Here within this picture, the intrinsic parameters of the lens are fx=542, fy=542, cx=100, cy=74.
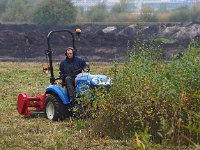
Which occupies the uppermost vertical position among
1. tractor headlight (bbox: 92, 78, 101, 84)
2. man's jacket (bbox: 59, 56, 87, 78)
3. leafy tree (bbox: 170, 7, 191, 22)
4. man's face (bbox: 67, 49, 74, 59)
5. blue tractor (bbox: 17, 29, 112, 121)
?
man's face (bbox: 67, 49, 74, 59)

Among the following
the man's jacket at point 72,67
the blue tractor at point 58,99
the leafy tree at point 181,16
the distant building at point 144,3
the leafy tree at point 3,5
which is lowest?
the leafy tree at point 181,16

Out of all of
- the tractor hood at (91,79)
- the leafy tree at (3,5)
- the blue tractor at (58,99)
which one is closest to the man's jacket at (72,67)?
the blue tractor at (58,99)

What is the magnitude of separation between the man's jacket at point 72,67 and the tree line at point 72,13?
38164 mm

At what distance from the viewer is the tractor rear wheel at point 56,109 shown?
11047 millimetres

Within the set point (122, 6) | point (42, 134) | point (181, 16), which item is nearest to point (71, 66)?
point (42, 134)

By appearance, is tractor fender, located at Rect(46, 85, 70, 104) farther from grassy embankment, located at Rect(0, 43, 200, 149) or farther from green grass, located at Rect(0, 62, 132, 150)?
grassy embankment, located at Rect(0, 43, 200, 149)

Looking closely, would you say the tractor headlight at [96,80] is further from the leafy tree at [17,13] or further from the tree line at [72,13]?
the leafy tree at [17,13]

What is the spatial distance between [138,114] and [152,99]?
328 millimetres

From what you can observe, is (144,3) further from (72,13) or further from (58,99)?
(58,99)

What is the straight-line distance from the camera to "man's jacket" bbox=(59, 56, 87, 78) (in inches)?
449

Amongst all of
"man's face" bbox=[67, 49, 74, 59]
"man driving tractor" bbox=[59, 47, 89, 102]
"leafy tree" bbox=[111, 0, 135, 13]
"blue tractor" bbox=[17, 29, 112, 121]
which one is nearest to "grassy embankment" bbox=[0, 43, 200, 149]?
"blue tractor" bbox=[17, 29, 112, 121]

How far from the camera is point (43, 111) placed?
12.0 m

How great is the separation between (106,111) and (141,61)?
1.06 metres

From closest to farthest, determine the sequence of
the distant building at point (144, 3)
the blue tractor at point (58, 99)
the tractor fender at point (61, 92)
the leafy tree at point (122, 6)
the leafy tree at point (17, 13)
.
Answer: the blue tractor at point (58, 99) < the tractor fender at point (61, 92) < the leafy tree at point (17, 13) < the leafy tree at point (122, 6) < the distant building at point (144, 3)
